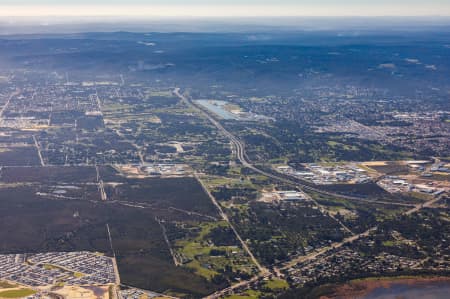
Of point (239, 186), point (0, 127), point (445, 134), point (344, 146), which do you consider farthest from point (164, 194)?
point (445, 134)

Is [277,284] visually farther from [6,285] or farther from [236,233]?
[6,285]

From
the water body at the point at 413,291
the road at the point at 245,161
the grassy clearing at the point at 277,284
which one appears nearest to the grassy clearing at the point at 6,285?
the grassy clearing at the point at 277,284

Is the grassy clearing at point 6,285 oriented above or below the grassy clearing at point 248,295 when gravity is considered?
above

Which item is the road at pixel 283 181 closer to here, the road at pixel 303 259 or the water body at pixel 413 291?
the road at pixel 303 259

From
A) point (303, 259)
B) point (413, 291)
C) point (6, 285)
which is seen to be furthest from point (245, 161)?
point (6, 285)

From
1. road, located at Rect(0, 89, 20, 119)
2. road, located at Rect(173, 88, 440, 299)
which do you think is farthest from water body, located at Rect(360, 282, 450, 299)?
road, located at Rect(0, 89, 20, 119)

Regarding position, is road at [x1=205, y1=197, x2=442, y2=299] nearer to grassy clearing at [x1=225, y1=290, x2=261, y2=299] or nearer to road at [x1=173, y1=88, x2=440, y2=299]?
road at [x1=173, y1=88, x2=440, y2=299]

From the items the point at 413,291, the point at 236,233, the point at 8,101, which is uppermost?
the point at 8,101

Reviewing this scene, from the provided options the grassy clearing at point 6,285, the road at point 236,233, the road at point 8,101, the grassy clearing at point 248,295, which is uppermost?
the road at point 8,101

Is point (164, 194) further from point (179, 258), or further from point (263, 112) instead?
point (263, 112)
